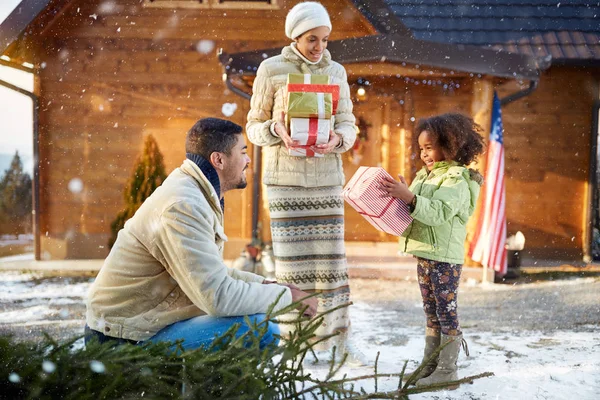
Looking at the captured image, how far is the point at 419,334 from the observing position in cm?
482

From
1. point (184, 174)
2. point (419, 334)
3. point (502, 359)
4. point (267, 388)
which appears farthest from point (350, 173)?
point (267, 388)

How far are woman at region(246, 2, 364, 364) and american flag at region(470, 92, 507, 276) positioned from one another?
4.06 meters

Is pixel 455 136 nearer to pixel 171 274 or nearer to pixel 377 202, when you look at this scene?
pixel 377 202

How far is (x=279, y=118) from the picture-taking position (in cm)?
364

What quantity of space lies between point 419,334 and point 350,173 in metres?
4.69

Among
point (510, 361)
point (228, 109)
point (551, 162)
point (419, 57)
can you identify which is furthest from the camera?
point (551, 162)

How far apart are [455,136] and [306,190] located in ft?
2.95

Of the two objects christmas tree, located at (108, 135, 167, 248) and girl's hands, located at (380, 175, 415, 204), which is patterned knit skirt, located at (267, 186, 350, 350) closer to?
girl's hands, located at (380, 175, 415, 204)

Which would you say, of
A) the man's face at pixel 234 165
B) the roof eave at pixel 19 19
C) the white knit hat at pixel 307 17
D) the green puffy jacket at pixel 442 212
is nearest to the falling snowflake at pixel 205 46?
the roof eave at pixel 19 19

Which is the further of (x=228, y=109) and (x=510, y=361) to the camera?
(x=228, y=109)

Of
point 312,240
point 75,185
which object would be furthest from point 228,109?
point 312,240

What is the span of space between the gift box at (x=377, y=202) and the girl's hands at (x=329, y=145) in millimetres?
265

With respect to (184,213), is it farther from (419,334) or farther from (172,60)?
(172,60)

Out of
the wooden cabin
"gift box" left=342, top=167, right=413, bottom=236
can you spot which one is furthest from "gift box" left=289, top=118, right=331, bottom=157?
the wooden cabin
